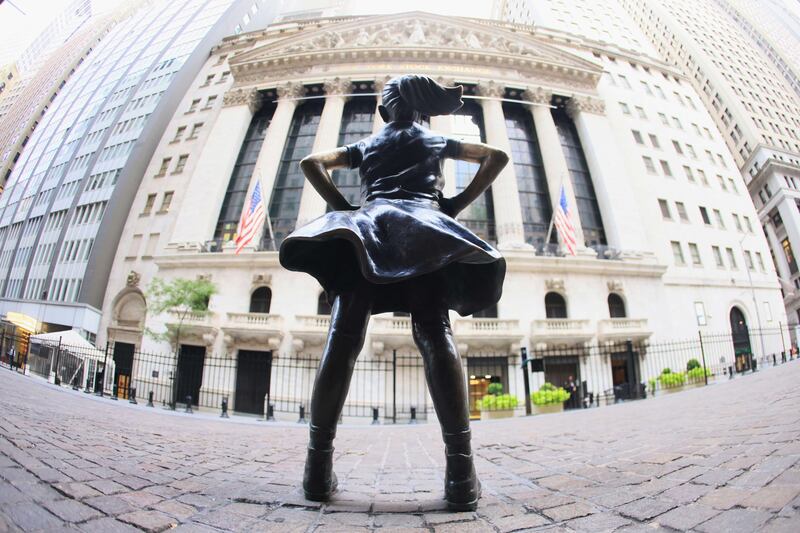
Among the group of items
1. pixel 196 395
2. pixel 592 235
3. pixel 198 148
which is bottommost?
pixel 196 395

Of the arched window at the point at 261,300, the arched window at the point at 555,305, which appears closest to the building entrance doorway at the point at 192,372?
the arched window at the point at 261,300

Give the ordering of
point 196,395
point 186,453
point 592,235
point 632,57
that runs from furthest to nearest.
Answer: point 632,57, point 592,235, point 196,395, point 186,453

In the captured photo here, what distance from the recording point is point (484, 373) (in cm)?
1730

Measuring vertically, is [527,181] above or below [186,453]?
above

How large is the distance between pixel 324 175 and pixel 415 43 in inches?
1231

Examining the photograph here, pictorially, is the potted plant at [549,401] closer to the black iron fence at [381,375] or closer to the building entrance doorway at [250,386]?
the black iron fence at [381,375]

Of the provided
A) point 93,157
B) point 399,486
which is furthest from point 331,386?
point 93,157

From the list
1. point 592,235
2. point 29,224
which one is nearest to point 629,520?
point 592,235

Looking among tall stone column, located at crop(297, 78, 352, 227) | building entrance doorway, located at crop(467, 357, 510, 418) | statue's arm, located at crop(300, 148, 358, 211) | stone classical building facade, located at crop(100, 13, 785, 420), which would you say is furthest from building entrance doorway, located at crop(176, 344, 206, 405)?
statue's arm, located at crop(300, 148, 358, 211)

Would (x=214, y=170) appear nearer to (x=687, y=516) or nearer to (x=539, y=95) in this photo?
(x=539, y=95)

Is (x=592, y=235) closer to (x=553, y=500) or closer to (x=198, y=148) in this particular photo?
(x=553, y=500)

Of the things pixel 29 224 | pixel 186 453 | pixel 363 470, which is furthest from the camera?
pixel 29 224

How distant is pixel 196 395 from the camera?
1753 cm

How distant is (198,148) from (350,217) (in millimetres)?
30841
